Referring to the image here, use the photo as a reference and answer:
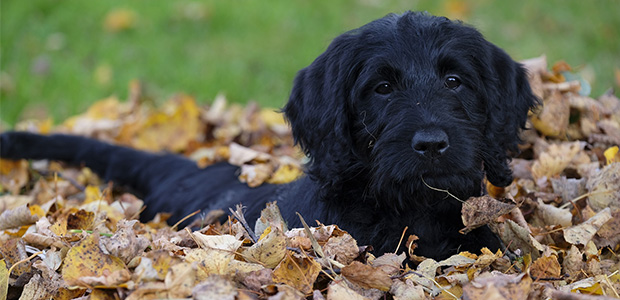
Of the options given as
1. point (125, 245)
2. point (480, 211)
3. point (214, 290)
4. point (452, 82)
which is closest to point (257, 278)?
point (214, 290)

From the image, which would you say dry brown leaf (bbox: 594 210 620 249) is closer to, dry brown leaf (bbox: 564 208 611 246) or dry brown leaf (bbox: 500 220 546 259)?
dry brown leaf (bbox: 564 208 611 246)

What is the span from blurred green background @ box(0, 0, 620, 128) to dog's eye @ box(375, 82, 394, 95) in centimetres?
449

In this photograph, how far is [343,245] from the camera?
9.14ft

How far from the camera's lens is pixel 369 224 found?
3250 millimetres

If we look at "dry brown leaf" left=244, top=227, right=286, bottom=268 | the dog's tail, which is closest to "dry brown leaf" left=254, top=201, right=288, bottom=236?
"dry brown leaf" left=244, top=227, right=286, bottom=268

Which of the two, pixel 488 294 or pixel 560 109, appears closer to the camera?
pixel 488 294

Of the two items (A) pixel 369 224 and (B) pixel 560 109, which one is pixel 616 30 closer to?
(B) pixel 560 109

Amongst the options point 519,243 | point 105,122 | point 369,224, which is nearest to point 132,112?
point 105,122

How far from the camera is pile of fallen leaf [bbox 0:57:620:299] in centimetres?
250

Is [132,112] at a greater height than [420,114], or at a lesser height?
lesser

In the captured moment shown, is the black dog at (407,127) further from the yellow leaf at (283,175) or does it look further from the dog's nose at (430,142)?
the yellow leaf at (283,175)

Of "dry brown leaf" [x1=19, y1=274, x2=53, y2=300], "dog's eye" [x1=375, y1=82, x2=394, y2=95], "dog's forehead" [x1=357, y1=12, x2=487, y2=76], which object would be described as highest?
"dog's forehead" [x1=357, y1=12, x2=487, y2=76]

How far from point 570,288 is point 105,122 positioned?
472 cm

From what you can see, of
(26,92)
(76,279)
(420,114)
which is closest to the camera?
(76,279)
